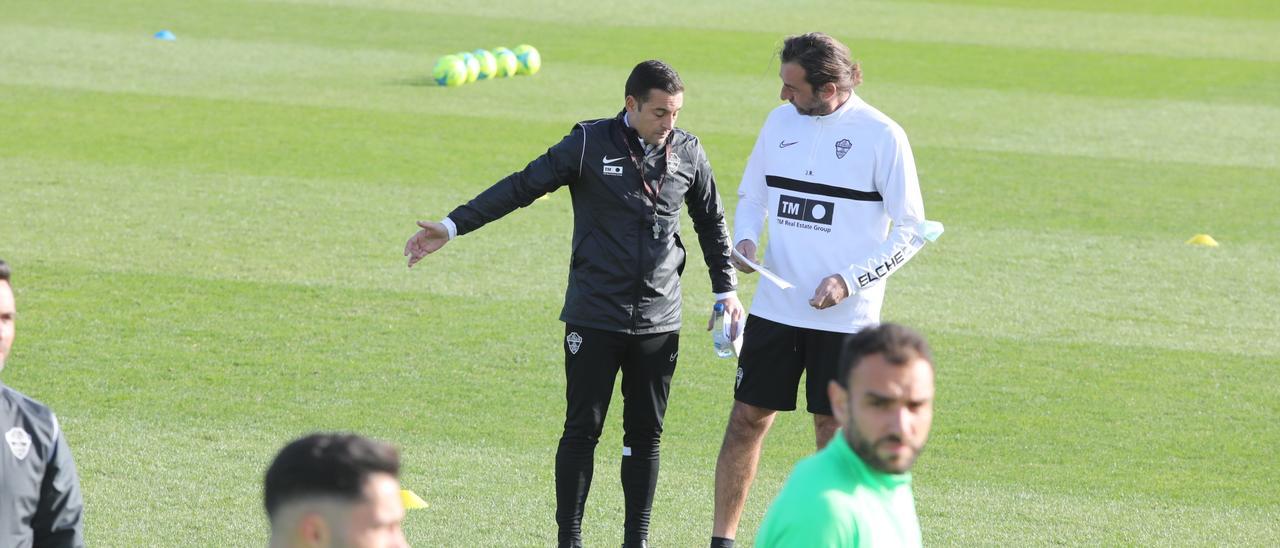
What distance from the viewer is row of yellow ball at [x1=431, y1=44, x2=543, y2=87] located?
18953 mm

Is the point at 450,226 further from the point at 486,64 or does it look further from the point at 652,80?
the point at 486,64

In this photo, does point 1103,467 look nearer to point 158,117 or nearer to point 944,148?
point 944,148

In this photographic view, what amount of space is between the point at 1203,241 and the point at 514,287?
→ 5741mm

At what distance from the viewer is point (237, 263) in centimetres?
1074

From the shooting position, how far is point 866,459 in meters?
3.11

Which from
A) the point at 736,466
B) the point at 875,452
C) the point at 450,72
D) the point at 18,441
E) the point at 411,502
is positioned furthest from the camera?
the point at 450,72

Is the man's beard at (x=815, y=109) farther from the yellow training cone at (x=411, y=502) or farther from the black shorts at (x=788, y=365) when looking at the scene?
the yellow training cone at (x=411, y=502)

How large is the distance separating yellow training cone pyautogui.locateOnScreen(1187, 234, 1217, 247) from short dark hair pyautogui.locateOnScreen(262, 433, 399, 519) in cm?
1078

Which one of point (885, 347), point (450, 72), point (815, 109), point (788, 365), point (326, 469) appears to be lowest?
point (326, 469)

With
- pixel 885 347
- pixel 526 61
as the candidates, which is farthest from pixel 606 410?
pixel 526 61

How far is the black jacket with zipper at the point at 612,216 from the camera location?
19.7 ft

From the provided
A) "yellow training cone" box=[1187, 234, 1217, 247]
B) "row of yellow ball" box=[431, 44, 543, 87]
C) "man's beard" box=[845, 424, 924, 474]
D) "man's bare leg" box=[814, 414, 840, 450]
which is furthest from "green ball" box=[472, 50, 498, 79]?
"man's beard" box=[845, 424, 924, 474]

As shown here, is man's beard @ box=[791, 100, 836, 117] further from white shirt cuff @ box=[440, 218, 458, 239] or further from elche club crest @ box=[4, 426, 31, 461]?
elche club crest @ box=[4, 426, 31, 461]

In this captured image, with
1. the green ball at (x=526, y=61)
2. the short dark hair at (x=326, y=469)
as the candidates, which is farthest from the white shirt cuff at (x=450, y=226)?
the green ball at (x=526, y=61)
